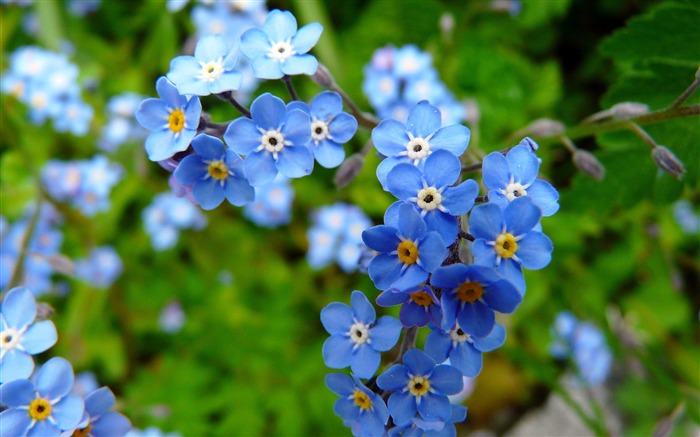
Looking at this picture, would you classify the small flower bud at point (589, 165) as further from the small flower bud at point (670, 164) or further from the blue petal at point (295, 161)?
the blue petal at point (295, 161)

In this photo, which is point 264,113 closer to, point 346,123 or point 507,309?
point 346,123

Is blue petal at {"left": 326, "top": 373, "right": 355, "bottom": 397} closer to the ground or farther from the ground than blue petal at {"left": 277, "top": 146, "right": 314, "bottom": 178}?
closer to the ground

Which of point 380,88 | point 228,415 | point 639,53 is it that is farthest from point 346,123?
point 228,415

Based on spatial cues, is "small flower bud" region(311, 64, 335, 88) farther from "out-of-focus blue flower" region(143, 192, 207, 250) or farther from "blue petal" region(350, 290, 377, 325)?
"out-of-focus blue flower" region(143, 192, 207, 250)

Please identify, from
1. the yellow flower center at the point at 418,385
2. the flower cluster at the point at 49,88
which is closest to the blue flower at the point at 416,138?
the yellow flower center at the point at 418,385

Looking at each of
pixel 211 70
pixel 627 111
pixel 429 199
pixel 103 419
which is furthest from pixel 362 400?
pixel 627 111

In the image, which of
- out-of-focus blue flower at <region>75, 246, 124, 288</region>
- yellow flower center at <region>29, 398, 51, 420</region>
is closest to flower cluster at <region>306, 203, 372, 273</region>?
out-of-focus blue flower at <region>75, 246, 124, 288</region>
